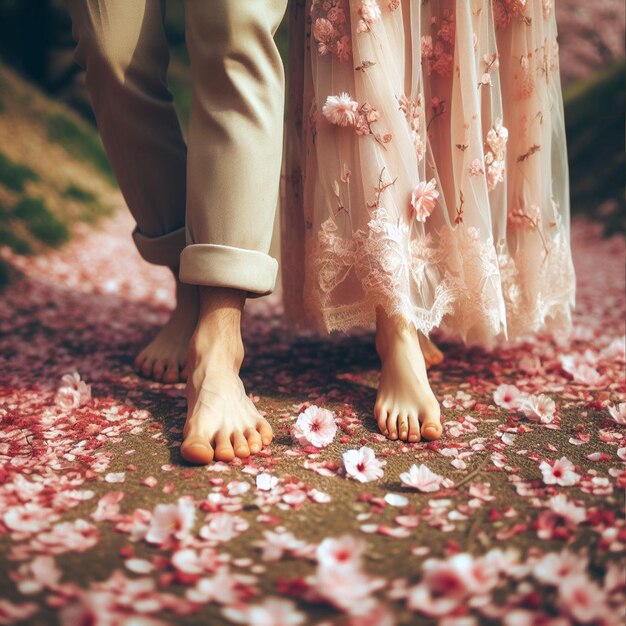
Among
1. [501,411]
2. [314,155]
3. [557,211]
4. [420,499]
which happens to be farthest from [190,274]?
[557,211]

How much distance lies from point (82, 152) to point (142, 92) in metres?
3.58

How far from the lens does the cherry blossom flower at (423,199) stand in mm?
1379

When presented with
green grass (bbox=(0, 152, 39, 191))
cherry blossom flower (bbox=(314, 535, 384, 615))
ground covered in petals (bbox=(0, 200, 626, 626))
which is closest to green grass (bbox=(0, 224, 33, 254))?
green grass (bbox=(0, 152, 39, 191))

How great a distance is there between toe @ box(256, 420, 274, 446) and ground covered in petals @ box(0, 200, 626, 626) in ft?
0.08

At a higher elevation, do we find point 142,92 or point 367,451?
point 142,92

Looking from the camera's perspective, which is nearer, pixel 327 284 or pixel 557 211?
pixel 327 284

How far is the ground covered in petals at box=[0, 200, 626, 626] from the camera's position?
82 centimetres

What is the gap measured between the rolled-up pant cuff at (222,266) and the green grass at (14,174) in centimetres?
262

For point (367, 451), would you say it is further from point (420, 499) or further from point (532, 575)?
point (532, 575)

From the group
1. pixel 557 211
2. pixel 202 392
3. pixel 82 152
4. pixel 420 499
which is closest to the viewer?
pixel 420 499

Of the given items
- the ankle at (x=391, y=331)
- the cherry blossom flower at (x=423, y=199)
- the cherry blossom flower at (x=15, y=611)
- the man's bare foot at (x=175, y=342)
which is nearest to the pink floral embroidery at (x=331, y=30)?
the cherry blossom flower at (x=423, y=199)

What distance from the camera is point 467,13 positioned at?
4.53 ft

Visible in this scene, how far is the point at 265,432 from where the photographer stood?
127cm

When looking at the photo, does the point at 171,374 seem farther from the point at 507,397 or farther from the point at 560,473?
the point at 560,473
